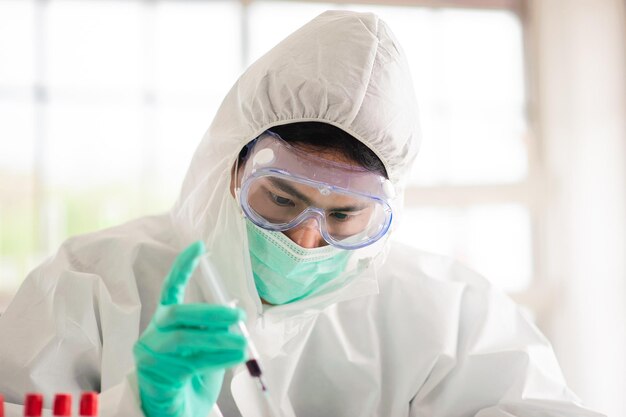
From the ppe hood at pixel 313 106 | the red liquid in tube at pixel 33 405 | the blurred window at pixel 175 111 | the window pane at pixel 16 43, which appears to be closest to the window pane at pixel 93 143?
the blurred window at pixel 175 111

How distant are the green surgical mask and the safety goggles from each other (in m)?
0.03

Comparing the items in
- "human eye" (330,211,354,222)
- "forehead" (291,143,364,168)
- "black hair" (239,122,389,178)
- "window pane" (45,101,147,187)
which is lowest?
"human eye" (330,211,354,222)

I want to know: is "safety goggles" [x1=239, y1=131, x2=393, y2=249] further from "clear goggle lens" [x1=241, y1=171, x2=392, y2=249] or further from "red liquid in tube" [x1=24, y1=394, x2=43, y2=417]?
"red liquid in tube" [x1=24, y1=394, x2=43, y2=417]

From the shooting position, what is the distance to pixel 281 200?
1438mm

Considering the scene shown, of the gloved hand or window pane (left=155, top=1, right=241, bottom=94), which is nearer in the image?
the gloved hand

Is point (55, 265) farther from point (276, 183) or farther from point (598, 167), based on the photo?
point (598, 167)

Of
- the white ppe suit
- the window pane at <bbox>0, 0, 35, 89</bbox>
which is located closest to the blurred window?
the window pane at <bbox>0, 0, 35, 89</bbox>

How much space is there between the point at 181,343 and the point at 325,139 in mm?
542

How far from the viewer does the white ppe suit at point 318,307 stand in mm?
1398

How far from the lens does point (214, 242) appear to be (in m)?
1.49

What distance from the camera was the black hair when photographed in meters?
1.43

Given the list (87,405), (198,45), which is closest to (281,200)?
(87,405)

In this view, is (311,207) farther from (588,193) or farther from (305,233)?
(588,193)

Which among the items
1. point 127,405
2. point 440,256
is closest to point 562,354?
point 440,256
